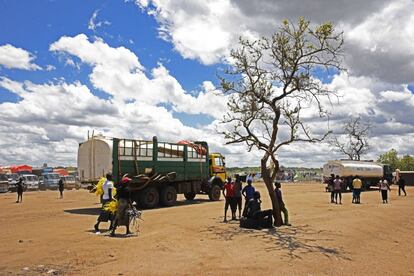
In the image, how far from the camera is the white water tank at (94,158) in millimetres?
20797

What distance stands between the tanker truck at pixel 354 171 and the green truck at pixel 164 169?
58.9 ft

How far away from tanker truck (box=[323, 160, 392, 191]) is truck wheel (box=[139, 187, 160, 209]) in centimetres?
2323

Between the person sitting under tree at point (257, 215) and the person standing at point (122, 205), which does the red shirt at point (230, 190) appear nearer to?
the person sitting under tree at point (257, 215)

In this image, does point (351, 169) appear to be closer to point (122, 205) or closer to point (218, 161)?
point (218, 161)

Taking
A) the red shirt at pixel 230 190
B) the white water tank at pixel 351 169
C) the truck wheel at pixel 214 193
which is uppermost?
the white water tank at pixel 351 169

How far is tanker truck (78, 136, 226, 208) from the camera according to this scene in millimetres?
20953

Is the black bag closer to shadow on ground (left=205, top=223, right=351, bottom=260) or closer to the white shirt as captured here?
shadow on ground (left=205, top=223, right=351, bottom=260)

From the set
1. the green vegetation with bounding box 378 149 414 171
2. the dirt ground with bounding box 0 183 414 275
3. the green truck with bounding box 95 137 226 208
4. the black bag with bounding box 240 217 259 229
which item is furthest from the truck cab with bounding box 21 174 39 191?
the green vegetation with bounding box 378 149 414 171

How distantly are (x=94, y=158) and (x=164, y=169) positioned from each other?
3806 millimetres

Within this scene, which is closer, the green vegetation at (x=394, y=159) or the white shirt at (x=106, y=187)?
the white shirt at (x=106, y=187)

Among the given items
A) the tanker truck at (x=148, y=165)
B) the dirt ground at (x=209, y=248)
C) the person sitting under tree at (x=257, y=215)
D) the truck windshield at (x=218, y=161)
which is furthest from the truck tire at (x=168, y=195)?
the person sitting under tree at (x=257, y=215)

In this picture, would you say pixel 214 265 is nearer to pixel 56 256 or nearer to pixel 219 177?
pixel 56 256

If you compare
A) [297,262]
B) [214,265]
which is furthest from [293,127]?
[214,265]

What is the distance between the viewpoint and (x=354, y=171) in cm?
4156
